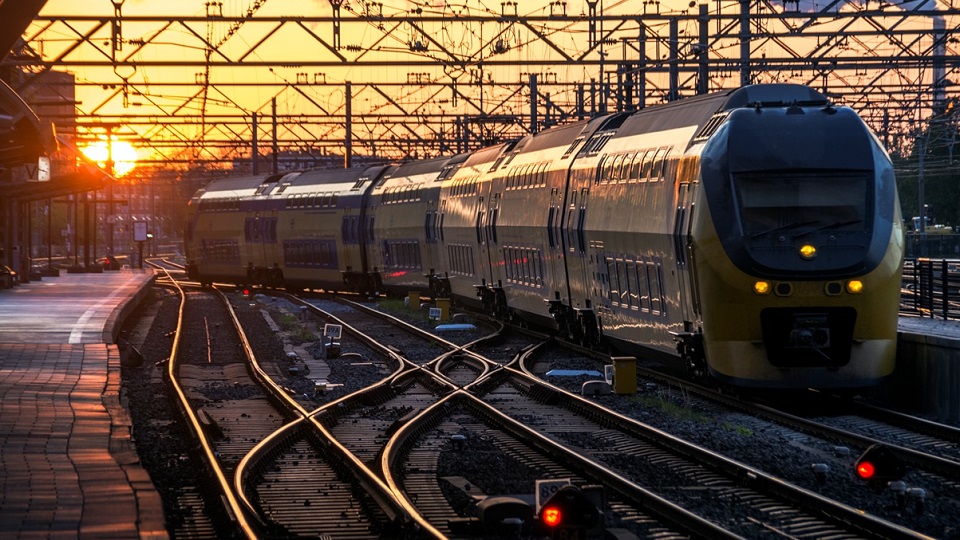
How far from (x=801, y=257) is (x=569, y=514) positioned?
25.5 feet

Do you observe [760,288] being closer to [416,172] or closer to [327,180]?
[416,172]

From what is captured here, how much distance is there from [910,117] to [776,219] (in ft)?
177

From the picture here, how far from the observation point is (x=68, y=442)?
1401cm

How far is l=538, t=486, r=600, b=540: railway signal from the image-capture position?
30.0ft

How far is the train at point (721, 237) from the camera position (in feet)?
→ 52.9

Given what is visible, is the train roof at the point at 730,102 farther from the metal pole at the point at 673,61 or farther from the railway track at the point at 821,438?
the metal pole at the point at 673,61

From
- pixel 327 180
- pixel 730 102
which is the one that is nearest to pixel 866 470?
pixel 730 102

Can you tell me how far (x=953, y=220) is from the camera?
280ft

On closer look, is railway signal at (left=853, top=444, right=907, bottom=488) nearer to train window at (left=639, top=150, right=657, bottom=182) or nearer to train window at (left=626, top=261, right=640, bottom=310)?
train window at (left=639, top=150, right=657, bottom=182)

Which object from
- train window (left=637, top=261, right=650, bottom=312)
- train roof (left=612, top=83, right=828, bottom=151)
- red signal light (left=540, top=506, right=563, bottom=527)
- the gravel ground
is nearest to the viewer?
red signal light (left=540, top=506, right=563, bottom=527)

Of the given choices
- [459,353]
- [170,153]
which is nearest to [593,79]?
[459,353]

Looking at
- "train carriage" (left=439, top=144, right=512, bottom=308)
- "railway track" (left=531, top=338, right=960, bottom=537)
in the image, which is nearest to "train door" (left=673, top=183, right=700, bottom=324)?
"railway track" (left=531, top=338, right=960, bottom=537)

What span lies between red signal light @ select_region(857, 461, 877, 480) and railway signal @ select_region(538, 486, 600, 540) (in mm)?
3577

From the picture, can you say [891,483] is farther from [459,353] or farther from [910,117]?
[910,117]
